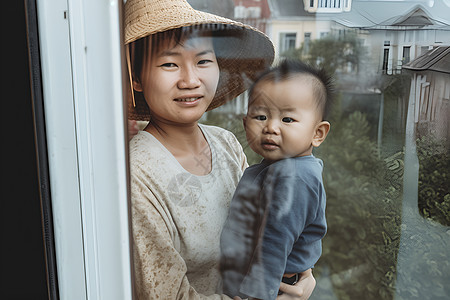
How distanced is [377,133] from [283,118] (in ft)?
0.94

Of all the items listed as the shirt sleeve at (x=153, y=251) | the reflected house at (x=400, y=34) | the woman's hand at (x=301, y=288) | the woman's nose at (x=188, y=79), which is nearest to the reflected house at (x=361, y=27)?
the reflected house at (x=400, y=34)

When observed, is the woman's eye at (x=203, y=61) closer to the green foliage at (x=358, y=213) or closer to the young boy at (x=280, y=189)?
the young boy at (x=280, y=189)

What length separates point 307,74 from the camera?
110 centimetres

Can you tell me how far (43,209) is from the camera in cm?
113

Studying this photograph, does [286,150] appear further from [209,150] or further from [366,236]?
[366,236]

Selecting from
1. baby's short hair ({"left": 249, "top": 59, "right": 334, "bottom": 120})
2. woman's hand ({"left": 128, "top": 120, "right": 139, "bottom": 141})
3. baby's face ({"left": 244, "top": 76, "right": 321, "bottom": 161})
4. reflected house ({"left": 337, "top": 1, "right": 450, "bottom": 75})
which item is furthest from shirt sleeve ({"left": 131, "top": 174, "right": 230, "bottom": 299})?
reflected house ({"left": 337, "top": 1, "right": 450, "bottom": 75})

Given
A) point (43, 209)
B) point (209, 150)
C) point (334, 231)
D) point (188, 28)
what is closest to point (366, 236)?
point (334, 231)

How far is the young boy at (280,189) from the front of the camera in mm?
1107

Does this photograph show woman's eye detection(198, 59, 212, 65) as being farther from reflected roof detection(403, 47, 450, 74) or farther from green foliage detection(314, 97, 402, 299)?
reflected roof detection(403, 47, 450, 74)

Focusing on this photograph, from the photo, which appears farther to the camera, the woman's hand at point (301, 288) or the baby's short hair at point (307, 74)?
the woman's hand at point (301, 288)

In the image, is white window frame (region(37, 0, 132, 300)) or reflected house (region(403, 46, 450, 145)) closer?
white window frame (region(37, 0, 132, 300))

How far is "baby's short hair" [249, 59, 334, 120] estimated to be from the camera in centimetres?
110

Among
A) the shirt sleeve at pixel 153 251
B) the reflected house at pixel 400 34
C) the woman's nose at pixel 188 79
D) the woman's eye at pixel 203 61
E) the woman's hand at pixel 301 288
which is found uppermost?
the reflected house at pixel 400 34

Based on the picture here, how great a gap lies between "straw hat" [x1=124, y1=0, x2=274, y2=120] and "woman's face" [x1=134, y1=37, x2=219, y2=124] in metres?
0.04
